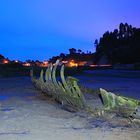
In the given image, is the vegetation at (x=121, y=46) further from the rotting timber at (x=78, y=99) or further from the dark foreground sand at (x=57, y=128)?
the dark foreground sand at (x=57, y=128)

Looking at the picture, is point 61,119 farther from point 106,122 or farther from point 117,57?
point 117,57

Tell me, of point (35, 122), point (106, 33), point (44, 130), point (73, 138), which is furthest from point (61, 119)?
point (106, 33)

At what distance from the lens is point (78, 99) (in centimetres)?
1484

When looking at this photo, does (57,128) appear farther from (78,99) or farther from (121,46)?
(121,46)

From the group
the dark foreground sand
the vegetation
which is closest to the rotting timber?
the dark foreground sand

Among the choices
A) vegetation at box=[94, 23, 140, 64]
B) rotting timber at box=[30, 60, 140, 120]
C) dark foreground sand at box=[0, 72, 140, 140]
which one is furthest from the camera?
vegetation at box=[94, 23, 140, 64]

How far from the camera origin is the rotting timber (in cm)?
1118

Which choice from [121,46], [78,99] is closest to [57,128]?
[78,99]

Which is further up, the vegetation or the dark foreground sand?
the vegetation

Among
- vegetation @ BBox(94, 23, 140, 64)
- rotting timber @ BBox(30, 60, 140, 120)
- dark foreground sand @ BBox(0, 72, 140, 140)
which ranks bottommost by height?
dark foreground sand @ BBox(0, 72, 140, 140)

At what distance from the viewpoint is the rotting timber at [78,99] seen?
1118 centimetres

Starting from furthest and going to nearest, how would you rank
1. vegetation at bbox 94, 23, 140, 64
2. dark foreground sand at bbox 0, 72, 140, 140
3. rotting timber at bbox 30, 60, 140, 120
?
vegetation at bbox 94, 23, 140, 64
rotting timber at bbox 30, 60, 140, 120
dark foreground sand at bbox 0, 72, 140, 140

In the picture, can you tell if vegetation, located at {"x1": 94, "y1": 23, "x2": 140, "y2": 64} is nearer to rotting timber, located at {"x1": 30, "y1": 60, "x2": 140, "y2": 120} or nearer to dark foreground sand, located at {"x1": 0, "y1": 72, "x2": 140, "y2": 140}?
rotting timber, located at {"x1": 30, "y1": 60, "x2": 140, "y2": 120}

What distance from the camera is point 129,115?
11.4m
